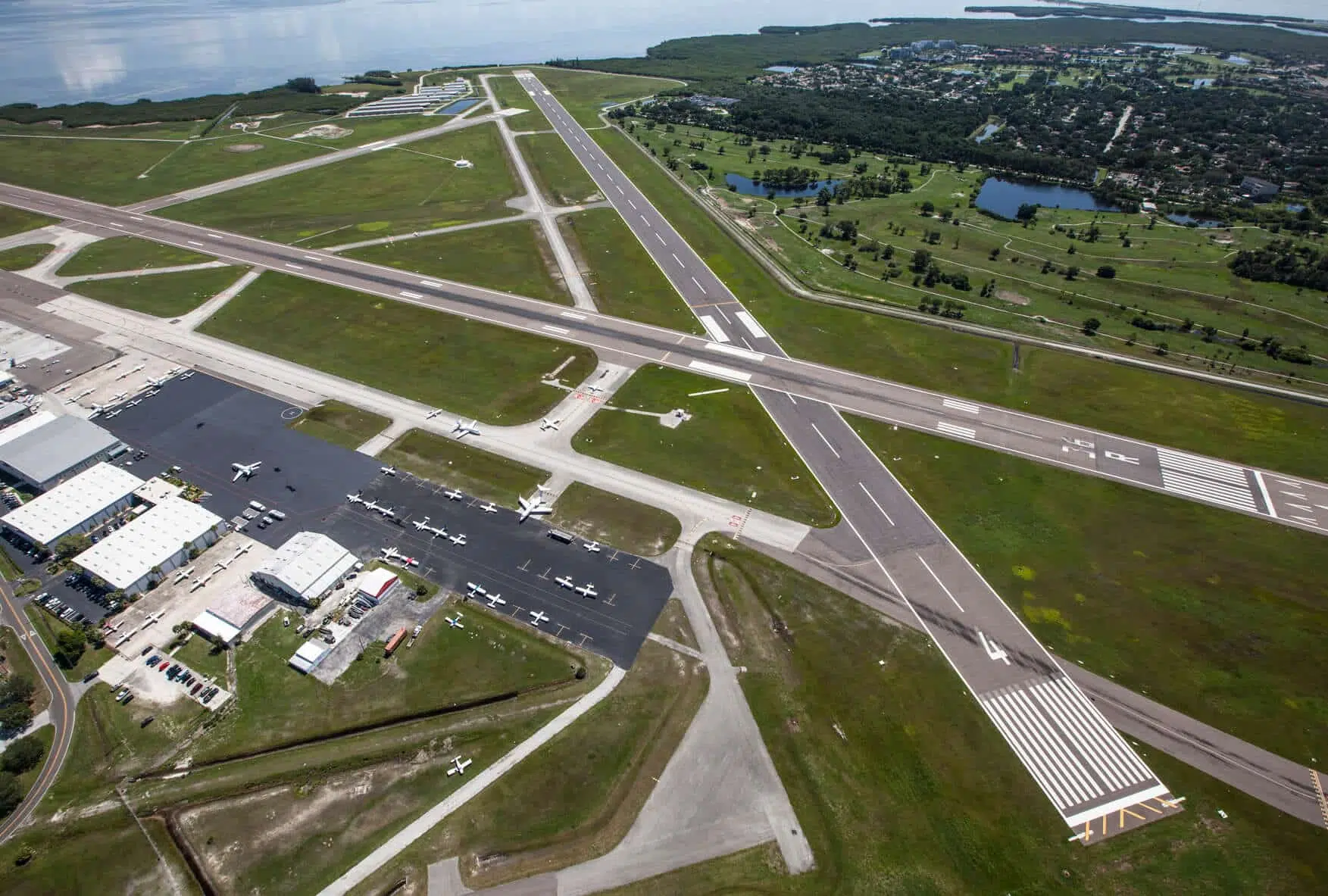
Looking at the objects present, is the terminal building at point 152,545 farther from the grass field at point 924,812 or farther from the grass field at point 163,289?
the grass field at point 163,289

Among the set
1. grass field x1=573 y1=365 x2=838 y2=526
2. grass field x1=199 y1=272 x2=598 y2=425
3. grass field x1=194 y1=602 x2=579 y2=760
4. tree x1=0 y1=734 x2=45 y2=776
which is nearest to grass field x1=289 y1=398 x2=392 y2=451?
grass field x1=199 y1=272 x2=598 y2=425

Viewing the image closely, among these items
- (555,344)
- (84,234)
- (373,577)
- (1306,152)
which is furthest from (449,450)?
(1306,152)

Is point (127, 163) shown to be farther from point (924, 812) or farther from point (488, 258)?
point (924, 812)

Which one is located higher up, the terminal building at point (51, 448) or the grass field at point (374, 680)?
the terminal building at point (51, 448)

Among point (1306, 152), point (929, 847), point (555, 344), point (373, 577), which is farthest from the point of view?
point (1306, 152)

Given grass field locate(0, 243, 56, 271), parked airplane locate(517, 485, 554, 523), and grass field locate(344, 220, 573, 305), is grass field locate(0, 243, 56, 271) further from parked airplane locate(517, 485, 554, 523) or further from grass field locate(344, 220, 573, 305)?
parked airplane locate(517, 485, 554, 523)

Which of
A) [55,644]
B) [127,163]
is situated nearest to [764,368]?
[55,644]

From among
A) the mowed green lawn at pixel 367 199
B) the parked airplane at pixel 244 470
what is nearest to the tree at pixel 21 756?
the parked airplane at pixel 244 470

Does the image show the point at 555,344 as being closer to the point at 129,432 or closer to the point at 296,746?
the point at 129,432
